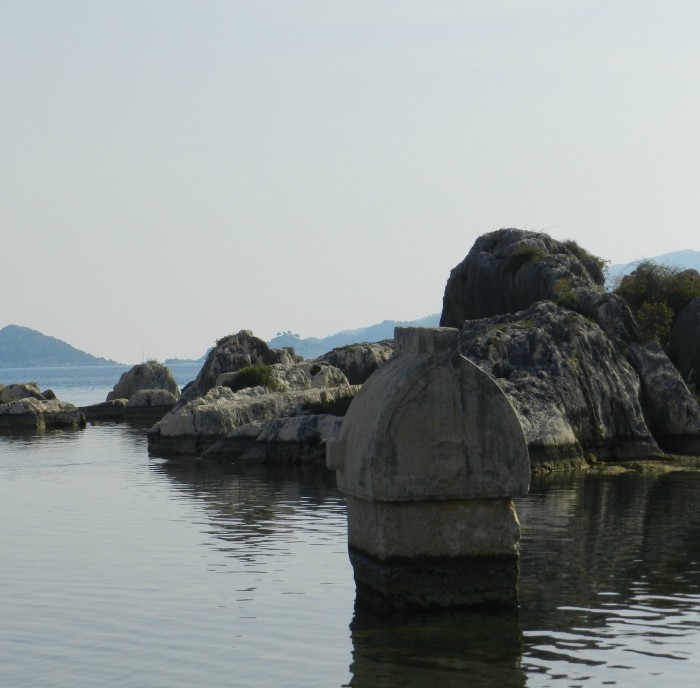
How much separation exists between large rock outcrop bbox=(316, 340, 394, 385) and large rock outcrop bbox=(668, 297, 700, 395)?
15.0m

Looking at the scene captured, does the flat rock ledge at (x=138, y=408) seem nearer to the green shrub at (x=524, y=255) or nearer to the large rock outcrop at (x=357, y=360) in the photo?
the large rock outcrop at (x=357, y=360)

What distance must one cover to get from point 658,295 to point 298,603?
36630 millimetres

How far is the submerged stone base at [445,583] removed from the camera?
15875 millimetres

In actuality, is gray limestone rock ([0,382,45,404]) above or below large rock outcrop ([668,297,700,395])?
below

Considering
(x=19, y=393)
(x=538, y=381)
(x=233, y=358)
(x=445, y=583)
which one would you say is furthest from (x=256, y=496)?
(x=19, y=393)

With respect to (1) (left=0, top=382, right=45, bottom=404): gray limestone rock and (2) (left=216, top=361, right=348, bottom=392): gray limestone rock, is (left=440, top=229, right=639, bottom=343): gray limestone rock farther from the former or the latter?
(1) (left=0, top=382, right=45, bottom=404): gray limestone rock

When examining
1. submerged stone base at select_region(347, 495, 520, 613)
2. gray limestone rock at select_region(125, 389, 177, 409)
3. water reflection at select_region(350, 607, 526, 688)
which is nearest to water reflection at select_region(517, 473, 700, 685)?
water reflection at select_region(350, 607, 526, 688)

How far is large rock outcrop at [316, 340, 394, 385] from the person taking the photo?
58781 mm

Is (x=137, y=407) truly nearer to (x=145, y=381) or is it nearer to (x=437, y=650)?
(x=145, y=381)

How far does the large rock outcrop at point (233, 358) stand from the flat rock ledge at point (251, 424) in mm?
10868

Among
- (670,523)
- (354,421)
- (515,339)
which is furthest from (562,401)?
(354,421)

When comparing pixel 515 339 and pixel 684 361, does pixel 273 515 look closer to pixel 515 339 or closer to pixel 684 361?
pixel 515 339

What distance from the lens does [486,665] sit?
46.2 feet

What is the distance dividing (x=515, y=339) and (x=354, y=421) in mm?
25495
